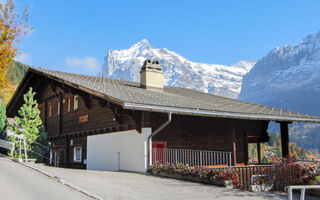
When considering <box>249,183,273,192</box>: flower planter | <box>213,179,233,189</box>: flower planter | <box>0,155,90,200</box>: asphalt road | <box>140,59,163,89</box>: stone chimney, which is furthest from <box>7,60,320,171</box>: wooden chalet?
<box>0,155,90,200</box>: asphalt road

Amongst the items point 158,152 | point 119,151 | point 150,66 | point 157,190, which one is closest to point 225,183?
point 157,190

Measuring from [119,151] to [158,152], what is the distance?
8.33ft

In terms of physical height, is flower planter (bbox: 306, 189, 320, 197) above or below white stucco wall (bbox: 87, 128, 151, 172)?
below

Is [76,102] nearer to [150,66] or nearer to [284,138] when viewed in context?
[150,66]

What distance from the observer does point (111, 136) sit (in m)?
17.9

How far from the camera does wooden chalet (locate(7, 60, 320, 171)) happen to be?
15.1 m

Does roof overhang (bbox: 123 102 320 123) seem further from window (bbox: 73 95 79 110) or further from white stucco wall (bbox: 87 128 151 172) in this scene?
window (bbox: 73 95 79 110)

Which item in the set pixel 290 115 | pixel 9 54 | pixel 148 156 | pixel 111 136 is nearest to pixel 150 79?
pixel 111 136

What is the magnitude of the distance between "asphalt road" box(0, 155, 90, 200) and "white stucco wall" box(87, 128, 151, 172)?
438cm

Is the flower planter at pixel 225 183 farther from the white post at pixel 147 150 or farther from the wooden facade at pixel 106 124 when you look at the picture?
the wooden facade at pixel 106 124

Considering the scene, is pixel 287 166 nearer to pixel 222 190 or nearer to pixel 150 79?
pixel 222 190

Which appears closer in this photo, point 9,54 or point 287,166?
point 287,166

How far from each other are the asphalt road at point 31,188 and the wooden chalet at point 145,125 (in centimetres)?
401

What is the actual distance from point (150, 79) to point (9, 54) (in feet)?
63.6
